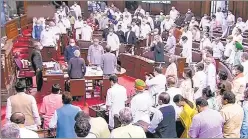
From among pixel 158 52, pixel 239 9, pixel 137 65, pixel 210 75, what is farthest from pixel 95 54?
pixel 239 9

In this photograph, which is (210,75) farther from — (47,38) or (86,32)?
(86,32)

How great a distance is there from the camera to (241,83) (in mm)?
7457

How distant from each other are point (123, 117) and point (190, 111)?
1.36m

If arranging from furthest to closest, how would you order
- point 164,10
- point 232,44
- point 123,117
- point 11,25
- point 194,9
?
1. point 164,10
2. point 194,9
3. point 11,25
4. point 232,44
5. point 123,117

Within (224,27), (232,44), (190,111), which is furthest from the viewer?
(224,27)

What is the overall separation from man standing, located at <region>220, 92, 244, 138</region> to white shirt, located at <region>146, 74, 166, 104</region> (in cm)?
234

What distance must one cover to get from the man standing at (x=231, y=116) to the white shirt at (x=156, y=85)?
234cm

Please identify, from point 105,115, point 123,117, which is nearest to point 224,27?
point 105,115

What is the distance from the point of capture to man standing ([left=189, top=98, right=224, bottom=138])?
5.13 meters

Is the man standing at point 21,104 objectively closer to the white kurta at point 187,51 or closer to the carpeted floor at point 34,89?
the carpeted floor at point 34,89

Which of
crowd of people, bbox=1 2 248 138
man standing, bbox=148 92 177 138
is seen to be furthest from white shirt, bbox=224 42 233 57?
man standing, bbox=148 92 177 138

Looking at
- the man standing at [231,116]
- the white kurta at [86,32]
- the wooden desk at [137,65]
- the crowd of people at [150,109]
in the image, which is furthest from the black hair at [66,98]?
the white kurta at [86,32]

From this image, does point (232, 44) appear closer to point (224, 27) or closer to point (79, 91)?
point (79, 91)

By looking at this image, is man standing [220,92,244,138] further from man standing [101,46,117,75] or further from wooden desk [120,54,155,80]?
wooden desk [120,54,155,80]
